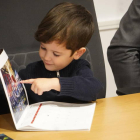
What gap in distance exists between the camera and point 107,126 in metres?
0.78

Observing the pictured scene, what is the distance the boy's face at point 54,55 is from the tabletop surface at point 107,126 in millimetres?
219

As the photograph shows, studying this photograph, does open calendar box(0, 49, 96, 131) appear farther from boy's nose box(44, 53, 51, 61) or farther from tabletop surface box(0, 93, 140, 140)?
boy's nose box(44, 53, 51, 61)

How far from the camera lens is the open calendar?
79 centimetres

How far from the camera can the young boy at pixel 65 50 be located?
3.03 ft

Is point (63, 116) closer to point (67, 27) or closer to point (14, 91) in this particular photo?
point (14, 91)

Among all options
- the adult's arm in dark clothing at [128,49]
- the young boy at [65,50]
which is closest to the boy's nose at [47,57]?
the young boy at [65,50]

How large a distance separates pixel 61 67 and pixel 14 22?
302 millimetres

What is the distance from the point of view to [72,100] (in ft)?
3.44

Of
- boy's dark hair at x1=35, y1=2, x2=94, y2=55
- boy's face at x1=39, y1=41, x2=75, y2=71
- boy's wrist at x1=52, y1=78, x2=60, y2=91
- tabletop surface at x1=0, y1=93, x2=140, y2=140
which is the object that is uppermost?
boy's dark hair at x1=35, y1=2, x2=94, y2=55

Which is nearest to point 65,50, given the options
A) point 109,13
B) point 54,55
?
point 54,55

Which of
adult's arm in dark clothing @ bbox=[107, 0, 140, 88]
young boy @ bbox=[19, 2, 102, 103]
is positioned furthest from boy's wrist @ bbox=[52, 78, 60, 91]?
adult's arm in dark clothing @ bbox=[107, 0, 140, 88]

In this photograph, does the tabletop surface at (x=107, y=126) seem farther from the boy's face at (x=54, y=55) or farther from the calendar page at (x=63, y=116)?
the boy's face at (x=54, y=55)

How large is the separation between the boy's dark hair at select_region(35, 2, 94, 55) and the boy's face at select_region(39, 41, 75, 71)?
0.02m

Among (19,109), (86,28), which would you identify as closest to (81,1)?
(86,28)
